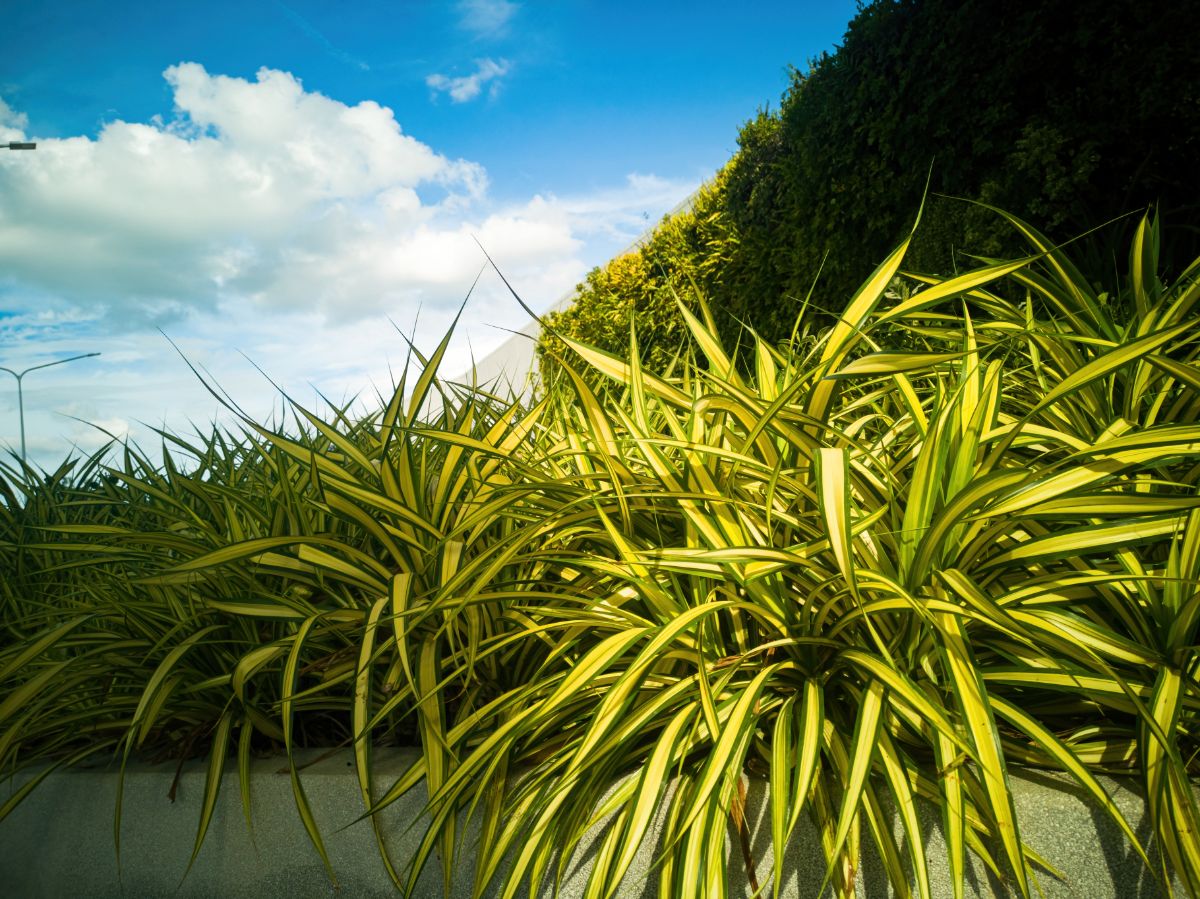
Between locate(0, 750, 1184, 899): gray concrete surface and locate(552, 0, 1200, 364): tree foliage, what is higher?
locate(552, 0, 1200, 364): tree foliage

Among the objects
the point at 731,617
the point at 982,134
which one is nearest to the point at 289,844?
the point at 731,617

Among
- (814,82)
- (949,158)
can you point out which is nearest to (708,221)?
(814,82)

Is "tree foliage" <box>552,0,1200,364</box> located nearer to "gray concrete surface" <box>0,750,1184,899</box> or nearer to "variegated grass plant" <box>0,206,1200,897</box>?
"variegated grass plant" <box>0,206,1200,897</box>

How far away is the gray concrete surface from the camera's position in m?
1.23

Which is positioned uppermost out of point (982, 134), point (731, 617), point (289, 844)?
point (982, 134)

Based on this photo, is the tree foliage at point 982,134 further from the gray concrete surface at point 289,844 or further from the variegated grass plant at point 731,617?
the gray concrete surface at point 289,844

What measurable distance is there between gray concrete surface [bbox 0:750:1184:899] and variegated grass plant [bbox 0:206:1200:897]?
0.05m

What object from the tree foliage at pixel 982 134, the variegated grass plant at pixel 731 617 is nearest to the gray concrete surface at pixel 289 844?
the variegated grass plant at pixel 731 617

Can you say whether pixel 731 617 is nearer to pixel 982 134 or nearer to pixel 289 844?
pixel 289 844

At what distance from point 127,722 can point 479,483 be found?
1052 millimetres

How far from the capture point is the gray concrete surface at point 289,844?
4.03 feet

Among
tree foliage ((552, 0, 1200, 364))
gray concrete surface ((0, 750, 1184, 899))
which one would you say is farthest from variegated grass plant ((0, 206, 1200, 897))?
tree foliage ((552, 0, 1200, 364))

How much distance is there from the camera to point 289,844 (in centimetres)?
162

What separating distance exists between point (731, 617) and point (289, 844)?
102cm
